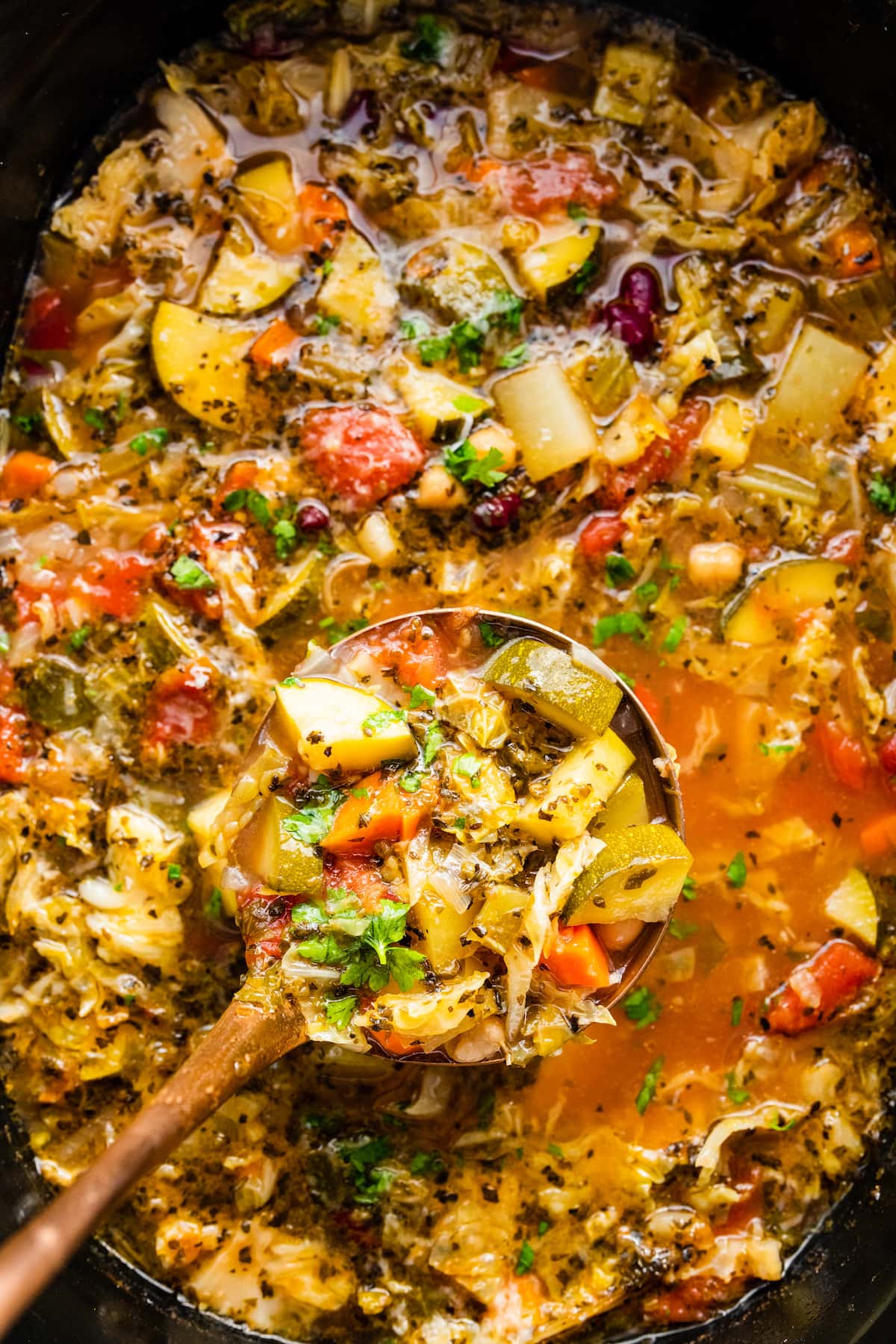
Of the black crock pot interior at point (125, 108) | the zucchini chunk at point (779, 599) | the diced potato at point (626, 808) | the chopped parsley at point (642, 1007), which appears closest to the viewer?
the diced potato at point (626, 808)

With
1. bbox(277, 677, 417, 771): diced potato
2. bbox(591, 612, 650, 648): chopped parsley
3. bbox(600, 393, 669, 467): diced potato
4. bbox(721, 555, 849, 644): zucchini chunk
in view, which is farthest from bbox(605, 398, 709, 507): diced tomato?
bbox(277, 677, 417, 771): diced potato

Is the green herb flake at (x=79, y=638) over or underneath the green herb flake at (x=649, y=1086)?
over

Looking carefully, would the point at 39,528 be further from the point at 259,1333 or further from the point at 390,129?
the point at 259,1333

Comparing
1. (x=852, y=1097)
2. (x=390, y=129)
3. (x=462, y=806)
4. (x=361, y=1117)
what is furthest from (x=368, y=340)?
(x=852, y=1097)

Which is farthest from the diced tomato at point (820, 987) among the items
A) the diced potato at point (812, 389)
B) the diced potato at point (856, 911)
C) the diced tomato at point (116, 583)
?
the diced tomato at point (116, 583)

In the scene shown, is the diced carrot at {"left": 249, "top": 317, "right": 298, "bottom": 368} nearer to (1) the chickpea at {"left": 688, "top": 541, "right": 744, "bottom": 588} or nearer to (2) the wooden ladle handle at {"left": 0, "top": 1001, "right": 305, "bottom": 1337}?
(1) the chickpea at {"left": 688, "top": 541, "right": 744, "bottom": 588}

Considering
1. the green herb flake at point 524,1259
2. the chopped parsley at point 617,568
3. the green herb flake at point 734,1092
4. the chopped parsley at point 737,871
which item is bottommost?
the green herb flake at point 524,1259

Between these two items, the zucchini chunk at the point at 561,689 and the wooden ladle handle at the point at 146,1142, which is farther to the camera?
the zucchini chunk at the point at 561,689

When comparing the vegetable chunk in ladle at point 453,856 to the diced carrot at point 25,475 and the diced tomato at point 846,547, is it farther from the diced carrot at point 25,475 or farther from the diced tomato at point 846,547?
the diced carrot at point 25,475
